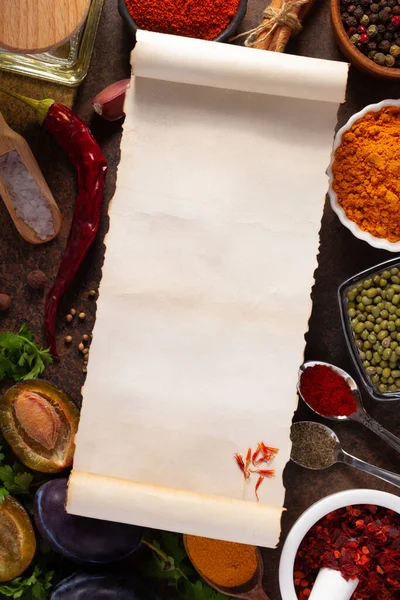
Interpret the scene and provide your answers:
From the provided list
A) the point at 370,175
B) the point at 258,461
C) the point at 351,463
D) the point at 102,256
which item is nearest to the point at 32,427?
the point at 102,256

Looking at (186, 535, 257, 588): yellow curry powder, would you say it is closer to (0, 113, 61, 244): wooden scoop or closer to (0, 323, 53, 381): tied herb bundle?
(0, 323, 53, 381): tied herb bundle

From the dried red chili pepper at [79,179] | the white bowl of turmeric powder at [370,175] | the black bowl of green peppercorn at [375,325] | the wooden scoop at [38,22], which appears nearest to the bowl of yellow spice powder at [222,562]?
the black bowl of green peppercorn at [375,325]

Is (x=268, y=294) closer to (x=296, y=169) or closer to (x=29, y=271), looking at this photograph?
(x=296, y=169)

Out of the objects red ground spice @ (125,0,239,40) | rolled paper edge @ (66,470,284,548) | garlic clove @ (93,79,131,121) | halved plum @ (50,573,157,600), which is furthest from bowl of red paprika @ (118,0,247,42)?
halved plum @ (50,573,157,600)

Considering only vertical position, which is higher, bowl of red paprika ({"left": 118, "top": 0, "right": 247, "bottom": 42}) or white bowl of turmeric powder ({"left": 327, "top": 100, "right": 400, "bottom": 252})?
bowl of red paprika ({"left": 118, "top": 0, "right": 247, "bottom": 42})

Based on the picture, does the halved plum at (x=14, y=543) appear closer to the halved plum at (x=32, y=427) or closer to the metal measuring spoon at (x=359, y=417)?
the halved plum at (x=32, y=427)

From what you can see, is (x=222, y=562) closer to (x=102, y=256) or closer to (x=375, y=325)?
(x=375, y=325)
